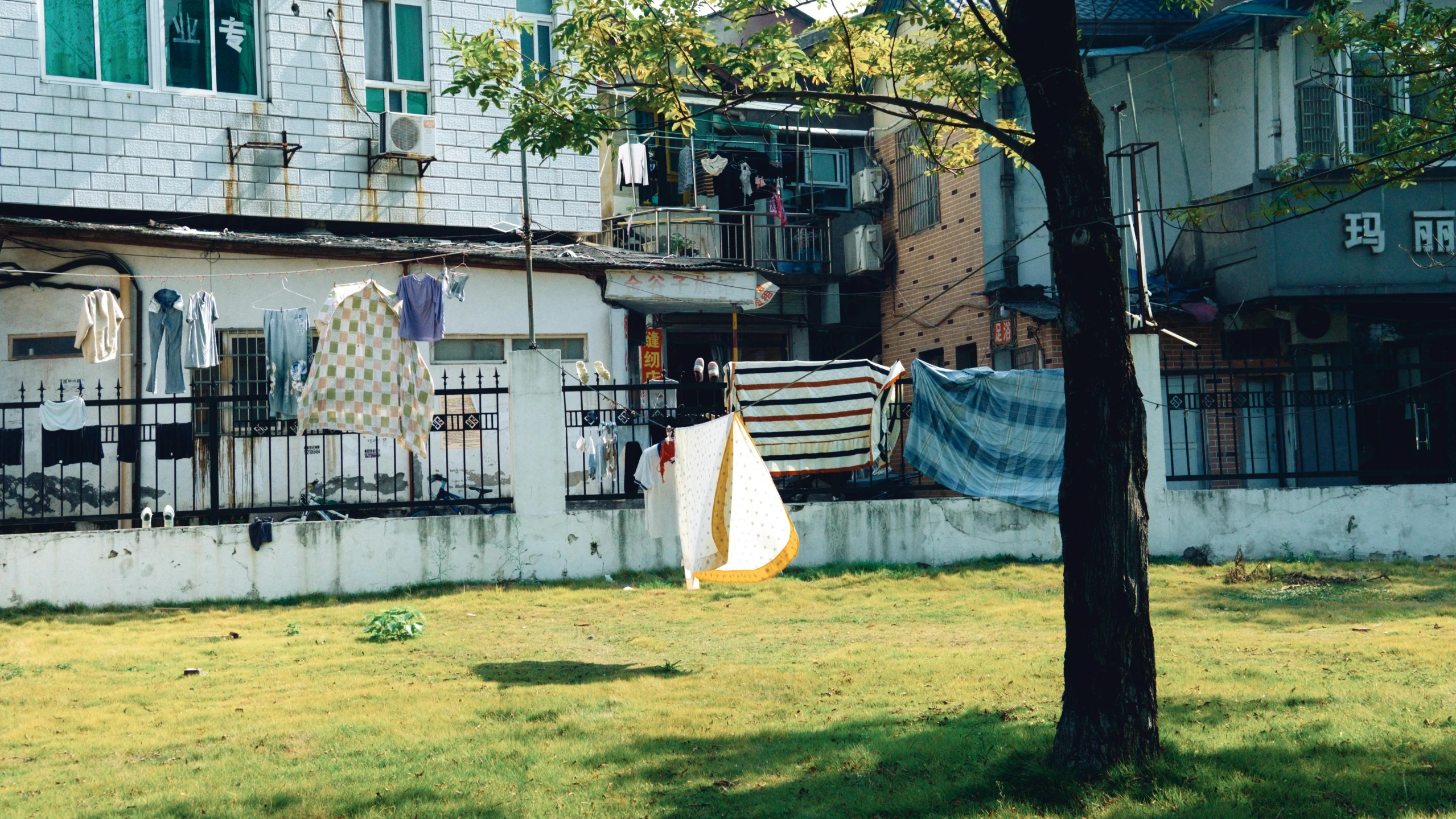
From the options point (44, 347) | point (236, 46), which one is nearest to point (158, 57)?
point (236, 46)

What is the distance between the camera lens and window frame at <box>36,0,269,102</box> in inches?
590

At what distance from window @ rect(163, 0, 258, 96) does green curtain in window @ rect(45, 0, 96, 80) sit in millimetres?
836

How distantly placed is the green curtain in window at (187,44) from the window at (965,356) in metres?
11.7

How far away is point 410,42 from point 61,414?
7.61 metres

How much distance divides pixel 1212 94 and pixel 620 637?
14.4 meters

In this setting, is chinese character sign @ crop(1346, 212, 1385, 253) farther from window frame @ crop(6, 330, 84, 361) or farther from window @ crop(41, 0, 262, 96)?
window frame @ crop(6, 330, 84, 361)

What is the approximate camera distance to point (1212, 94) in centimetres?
1939

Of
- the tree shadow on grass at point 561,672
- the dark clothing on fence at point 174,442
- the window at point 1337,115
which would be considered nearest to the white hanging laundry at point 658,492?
the tree shadow on grass at point 561,672

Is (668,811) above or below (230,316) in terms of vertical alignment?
below

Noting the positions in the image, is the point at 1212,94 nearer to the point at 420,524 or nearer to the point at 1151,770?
the point at 420,524

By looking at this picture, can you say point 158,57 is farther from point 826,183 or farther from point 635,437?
point 826,183

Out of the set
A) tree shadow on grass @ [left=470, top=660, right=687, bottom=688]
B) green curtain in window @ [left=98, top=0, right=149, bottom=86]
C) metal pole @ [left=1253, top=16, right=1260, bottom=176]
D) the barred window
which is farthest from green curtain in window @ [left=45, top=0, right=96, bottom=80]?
the barred window

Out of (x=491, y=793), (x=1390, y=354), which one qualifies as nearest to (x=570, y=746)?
(x=491, y=793)

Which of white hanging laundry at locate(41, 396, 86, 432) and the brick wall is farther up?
the brick wall
